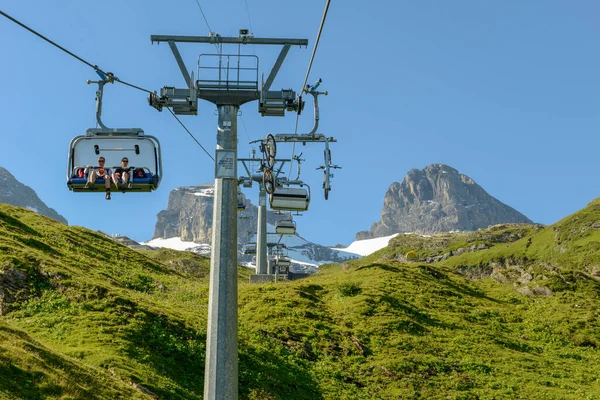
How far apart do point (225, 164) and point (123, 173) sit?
5.18 m

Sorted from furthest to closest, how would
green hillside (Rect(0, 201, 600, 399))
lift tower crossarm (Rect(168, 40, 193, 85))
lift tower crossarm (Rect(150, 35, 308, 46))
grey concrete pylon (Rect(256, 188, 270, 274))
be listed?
1. grey concrete pylon (Rect(256, 188, 270, 274))
2. green hillside (Rect(0, 201, 600, 399))
3. lift tower crossarm (Rect(150, 35, 308, 46))
4. lift tower crossarm (Rect(168, 40, 193, 85))

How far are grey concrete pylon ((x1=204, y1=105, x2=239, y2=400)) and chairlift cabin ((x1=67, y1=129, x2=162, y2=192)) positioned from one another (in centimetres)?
429

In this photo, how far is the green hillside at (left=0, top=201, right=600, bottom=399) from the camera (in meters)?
29.8

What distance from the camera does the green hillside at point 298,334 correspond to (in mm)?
29750

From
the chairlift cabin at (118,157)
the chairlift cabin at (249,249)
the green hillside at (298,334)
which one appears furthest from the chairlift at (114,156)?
the chairlift cabin at (249,249)

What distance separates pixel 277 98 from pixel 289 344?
27131 millimetres

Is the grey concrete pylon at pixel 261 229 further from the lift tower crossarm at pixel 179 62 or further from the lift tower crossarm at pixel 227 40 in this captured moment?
the lift tower crossarm at pixel 179 62

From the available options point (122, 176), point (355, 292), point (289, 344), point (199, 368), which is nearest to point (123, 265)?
point (355, 292)

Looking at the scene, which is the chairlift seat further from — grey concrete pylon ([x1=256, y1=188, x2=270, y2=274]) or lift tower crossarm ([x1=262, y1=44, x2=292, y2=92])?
grey concrete pylon ([x1=256, y1=188, x2=270, y2=274])

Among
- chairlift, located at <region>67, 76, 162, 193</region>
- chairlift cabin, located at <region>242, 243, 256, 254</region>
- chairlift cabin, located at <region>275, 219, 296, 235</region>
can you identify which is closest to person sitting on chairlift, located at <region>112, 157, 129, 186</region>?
chairlift, located at <region>67, 76, 162, 193</region>

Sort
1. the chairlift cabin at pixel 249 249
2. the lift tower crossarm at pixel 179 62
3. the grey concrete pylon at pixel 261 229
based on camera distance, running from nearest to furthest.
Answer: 1. the lift tower crossarm at pixel 179 62
2. the grey concrete pylon at pixel 261 229
3. the chairlift cabin at pixel 249 249

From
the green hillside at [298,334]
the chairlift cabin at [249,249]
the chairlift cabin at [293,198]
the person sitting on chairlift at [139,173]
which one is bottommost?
the green hillside at [298,334]

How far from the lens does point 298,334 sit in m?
44.2

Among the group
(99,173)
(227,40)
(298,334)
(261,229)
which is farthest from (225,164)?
(261,229)
